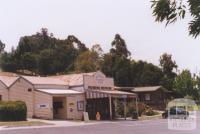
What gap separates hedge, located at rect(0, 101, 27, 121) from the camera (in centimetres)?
4353

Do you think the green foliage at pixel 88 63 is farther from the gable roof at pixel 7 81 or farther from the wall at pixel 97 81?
the gable roof at pixel 7 81

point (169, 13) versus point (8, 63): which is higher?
point (8, 63)

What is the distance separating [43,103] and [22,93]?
3115 mm

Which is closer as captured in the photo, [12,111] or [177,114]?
[12,111]

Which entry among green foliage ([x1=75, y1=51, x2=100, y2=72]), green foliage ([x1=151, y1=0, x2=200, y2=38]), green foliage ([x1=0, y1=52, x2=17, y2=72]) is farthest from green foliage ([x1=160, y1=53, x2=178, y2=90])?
green foliage ([x1=151, y1=0, x2=200, y2=38])

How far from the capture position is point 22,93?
168 ft

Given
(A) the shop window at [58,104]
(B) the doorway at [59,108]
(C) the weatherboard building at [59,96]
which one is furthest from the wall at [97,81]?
(A) the shop window at [58,104]

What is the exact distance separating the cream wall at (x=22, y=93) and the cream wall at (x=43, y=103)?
0.69 meters

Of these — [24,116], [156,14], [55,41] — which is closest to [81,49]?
[55,41]

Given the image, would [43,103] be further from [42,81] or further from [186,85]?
[186,85]

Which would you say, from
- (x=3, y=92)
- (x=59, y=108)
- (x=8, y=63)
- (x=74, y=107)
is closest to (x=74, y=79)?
(x=74, y=107)

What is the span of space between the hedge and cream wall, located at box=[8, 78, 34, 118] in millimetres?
5691

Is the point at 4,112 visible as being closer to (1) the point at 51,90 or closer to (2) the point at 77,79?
(1) the point at 51,90

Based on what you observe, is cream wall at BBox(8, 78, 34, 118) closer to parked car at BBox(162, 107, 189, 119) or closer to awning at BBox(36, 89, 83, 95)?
awning at BBox(36, 89, 83, 95)
